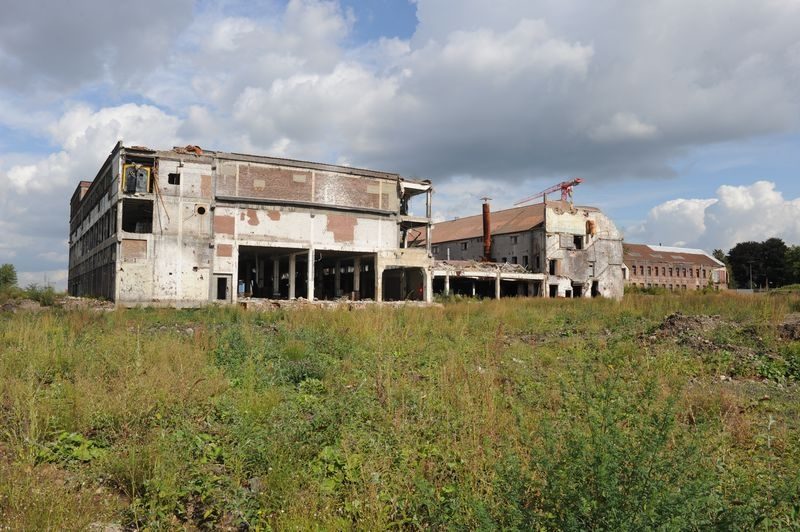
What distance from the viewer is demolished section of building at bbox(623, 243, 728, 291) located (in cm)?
7375

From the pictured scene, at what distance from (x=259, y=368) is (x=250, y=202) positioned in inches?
1088

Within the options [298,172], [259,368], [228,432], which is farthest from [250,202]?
[228,432]

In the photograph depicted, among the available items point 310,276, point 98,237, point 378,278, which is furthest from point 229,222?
point 98,237

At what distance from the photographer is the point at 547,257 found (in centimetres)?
5000

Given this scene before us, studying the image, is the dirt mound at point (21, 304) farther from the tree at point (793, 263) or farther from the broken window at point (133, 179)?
the tree at point (793, 263)

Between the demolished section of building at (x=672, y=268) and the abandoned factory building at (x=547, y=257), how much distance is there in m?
20.7

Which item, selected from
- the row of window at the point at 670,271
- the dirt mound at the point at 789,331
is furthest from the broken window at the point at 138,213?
the row of window at the point at 670,271

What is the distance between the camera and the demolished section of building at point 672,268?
7375 cm

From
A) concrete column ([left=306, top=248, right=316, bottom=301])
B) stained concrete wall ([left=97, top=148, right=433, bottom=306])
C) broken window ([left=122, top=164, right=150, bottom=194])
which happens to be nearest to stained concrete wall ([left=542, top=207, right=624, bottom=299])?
stained concrete wall ([left=97, top=148, right=433, bottom=306])

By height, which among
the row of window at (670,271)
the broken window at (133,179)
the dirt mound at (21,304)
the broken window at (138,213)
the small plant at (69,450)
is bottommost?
the small plant at (69,450)

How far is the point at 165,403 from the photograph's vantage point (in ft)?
20.8

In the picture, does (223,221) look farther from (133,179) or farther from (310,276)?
(310,276)

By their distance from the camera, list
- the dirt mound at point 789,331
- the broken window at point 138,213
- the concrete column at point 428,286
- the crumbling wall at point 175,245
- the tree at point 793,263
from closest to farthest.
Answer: the dirt mound at point 789,331 → the crumbling wall at point 175,245 → the broken window at point 138,213 → the concrete column at point 428,286 → the tree at point 793,263

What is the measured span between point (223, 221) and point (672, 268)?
65.2 m
